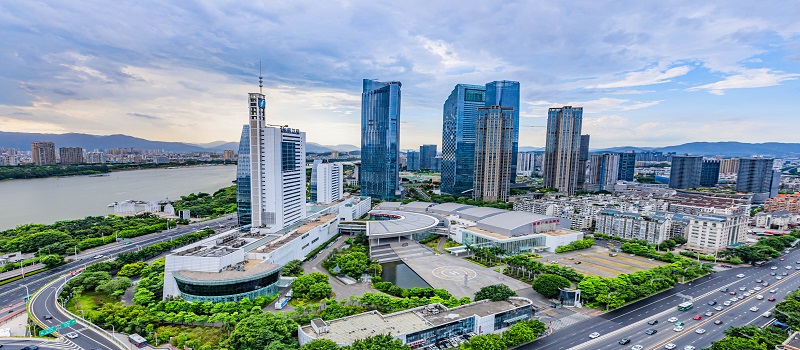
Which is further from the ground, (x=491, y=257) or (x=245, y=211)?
(x=245, y=211)

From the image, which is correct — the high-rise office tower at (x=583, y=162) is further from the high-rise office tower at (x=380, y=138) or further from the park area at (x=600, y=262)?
the park area at (x=600, y=262)

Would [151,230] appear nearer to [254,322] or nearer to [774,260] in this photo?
[254,322]

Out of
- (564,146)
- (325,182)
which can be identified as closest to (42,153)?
(325,182)

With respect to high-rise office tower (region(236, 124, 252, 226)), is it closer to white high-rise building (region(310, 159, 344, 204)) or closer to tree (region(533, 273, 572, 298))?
white high-rise building (region(310, 159, 344, 204))

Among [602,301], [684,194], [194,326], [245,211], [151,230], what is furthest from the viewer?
[684,194]

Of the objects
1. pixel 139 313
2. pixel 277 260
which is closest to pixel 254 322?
pixel 139 313

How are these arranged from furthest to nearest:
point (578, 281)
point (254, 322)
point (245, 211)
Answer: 1. point (245, 211)
2. point (578, 281)
3. point (254, 322)
